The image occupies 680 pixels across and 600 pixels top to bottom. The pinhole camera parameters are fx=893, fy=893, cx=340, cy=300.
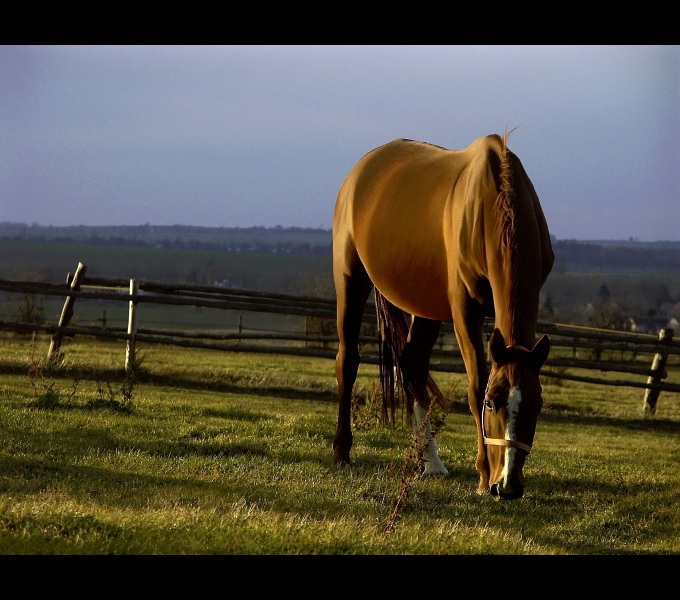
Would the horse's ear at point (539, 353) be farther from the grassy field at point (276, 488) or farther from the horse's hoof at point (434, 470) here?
the horse's hoof at point (434, 470)

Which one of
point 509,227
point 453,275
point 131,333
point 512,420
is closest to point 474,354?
point 453,275

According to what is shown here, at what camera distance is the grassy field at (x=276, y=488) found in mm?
4582

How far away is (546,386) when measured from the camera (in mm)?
18672

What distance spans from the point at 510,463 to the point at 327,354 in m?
9.54

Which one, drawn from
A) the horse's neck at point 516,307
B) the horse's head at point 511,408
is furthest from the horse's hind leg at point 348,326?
the horse's head at point 511,408

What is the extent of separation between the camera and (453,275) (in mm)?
5871

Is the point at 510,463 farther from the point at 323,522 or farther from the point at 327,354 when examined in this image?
the point at 327,354

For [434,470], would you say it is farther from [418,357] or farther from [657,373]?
[657,373]

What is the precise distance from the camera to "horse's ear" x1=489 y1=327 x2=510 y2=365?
473cm

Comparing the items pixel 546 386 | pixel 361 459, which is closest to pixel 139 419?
pixel 361 459

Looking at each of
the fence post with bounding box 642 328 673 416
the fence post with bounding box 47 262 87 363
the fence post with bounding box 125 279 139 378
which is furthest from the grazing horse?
the fence post with bounding box 642 328 673 416
